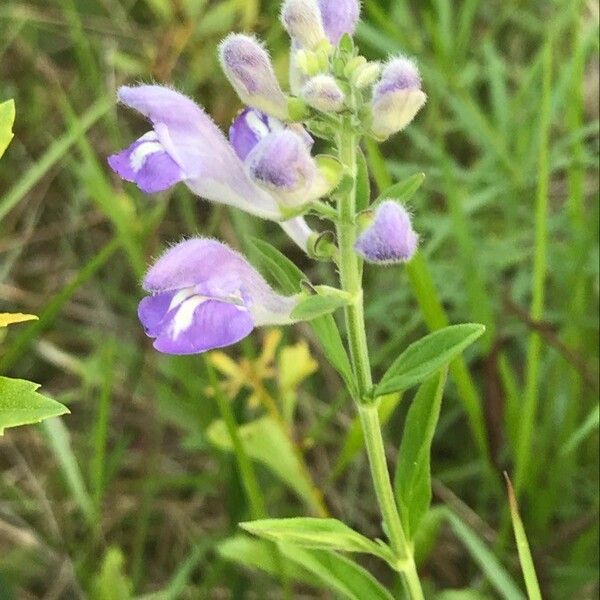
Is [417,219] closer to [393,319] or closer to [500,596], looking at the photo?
[393,319]

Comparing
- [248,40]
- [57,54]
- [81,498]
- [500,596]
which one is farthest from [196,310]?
[57,54]

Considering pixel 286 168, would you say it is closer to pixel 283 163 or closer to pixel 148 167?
pixel 283 163

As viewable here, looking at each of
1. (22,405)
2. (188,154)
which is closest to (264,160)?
(188,154)

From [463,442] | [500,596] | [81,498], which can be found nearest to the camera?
[81,498]

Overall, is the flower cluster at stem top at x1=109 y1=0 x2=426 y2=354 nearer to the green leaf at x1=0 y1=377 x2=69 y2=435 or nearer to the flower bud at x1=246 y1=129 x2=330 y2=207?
the flower bud at x1=246 y1=129 x2=330 y2=207

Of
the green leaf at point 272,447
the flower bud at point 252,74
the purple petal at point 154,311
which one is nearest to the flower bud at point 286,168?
the flower bud at point 252,74

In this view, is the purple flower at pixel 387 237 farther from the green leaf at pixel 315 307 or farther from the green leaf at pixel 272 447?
the green leaf at pixel 272 447
